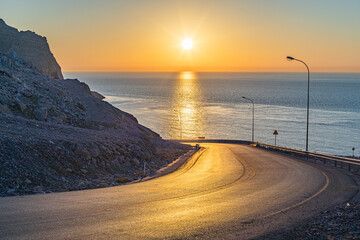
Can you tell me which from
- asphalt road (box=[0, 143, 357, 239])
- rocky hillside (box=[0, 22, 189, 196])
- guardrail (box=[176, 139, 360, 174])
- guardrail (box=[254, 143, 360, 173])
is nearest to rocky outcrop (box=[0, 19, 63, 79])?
rocky hillside (box=[0, 22, 189, 196])

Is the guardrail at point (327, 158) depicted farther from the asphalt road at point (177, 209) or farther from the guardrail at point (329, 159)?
the asphalt road at point (177, 209)

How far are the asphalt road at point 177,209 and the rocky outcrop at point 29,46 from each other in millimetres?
65052

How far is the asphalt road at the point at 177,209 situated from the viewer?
27.6ft

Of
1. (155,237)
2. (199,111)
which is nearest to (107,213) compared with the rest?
(155,237)

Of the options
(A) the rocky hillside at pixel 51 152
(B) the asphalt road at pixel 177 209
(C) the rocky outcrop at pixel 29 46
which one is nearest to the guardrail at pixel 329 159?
(B) the asphalt road at pixel 177 209

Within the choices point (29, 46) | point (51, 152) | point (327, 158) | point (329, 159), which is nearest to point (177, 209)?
point (51, 152)

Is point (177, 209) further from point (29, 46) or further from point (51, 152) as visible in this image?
point (29, 46)

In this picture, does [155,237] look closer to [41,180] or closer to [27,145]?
[41,180]

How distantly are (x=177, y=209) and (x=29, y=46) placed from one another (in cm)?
7607

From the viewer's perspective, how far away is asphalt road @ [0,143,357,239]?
27.6 feet

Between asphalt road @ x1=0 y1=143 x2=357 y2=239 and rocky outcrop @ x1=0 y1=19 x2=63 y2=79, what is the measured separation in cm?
6505

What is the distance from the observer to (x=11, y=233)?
8031mm

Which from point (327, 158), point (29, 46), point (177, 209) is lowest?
point (327, 158)

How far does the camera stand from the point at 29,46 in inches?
3039
